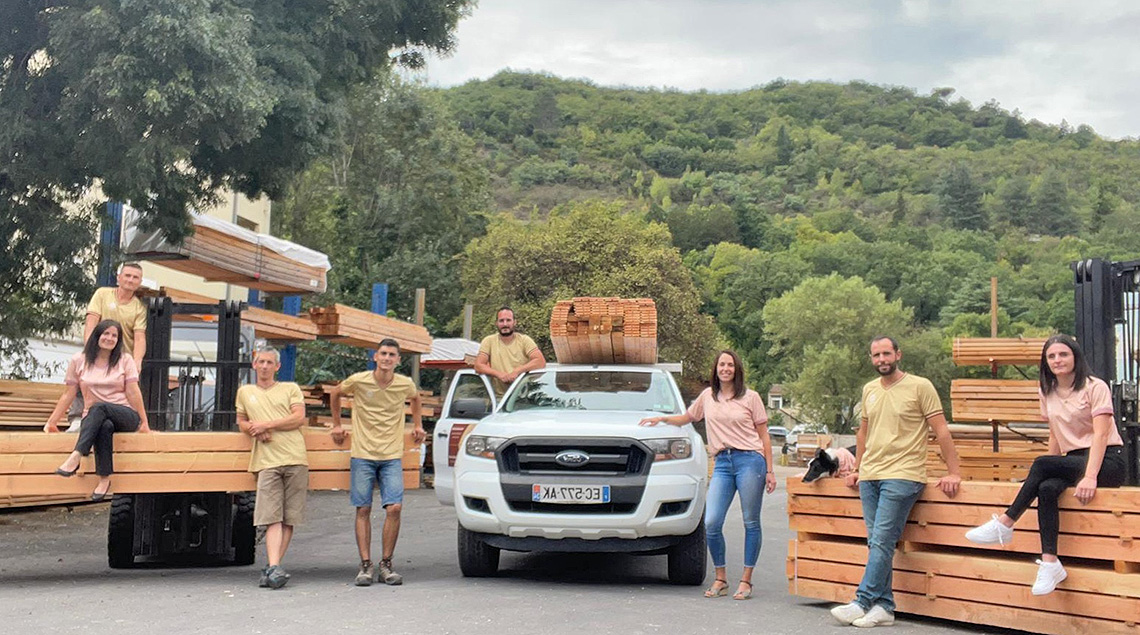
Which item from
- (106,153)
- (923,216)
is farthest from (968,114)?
(106,153)

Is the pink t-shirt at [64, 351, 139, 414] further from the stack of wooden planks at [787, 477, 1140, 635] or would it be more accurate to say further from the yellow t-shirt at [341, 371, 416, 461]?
the stack of wooden planks at [787, 477, 1140, 635]

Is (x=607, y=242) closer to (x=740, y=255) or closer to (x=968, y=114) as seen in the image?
(x=740, y=255)

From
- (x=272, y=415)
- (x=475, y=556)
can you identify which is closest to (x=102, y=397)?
(x=272, y=415)

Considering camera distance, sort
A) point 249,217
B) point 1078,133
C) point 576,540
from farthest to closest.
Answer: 1. point 1078,133
2. point 249,217
3. point 576,540

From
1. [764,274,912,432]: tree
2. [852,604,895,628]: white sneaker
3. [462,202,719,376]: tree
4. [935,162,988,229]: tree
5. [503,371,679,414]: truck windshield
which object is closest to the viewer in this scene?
[852,604,895,628]: white sneaker

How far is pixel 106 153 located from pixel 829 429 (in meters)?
69.6

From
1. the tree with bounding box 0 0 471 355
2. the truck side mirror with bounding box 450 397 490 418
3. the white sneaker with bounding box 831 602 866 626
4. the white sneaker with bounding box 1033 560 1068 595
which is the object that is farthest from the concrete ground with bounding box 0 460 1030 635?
the tree with bounding box 0 0 471 355

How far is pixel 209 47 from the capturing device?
12.1 metres

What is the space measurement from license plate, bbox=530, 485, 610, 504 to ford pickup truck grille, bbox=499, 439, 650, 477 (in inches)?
5.0

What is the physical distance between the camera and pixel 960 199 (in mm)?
137750

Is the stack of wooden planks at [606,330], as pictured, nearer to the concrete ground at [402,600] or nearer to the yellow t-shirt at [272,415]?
the concrete ground at [402,600]

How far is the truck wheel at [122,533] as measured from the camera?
983cm

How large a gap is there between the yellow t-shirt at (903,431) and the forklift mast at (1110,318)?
1.31 meters

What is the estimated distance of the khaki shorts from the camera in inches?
346
